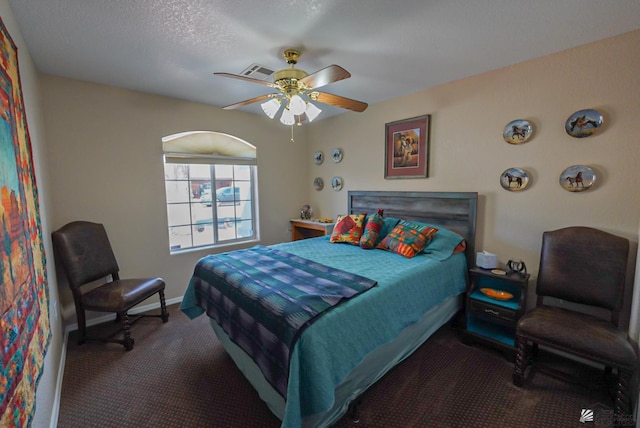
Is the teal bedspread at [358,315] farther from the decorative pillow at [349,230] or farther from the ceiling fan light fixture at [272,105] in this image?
the ceiling fan light fixture at [272,105]

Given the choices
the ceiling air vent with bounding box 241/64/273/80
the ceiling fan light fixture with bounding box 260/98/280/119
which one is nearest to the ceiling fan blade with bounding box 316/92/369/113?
the ceiling fan light fixture with bounding box 260/98/280/119

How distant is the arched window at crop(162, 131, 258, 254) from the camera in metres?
3.44

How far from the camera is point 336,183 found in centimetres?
417

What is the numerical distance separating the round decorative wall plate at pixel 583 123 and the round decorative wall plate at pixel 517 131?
0.85ft

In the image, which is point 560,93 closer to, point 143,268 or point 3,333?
point 3,333

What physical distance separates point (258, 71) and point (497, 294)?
2.98 metres

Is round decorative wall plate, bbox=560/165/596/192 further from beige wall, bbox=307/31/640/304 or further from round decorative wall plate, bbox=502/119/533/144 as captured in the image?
round decorative wall plate, bbox=502/119/533/144

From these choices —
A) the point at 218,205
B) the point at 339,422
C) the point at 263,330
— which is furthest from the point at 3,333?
the point at 218,205

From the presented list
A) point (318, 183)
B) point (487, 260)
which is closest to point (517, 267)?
point (487, 260)

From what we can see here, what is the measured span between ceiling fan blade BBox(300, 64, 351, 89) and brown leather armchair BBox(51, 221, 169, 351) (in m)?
2.47

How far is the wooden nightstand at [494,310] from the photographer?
86.9 inches

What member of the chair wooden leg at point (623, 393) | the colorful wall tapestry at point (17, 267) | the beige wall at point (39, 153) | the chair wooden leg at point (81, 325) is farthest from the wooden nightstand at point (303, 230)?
the chair wooden leg at point (623, 393)

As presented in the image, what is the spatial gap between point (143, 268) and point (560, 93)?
14.9 ft

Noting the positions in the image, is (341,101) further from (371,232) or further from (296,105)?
(371,232)
